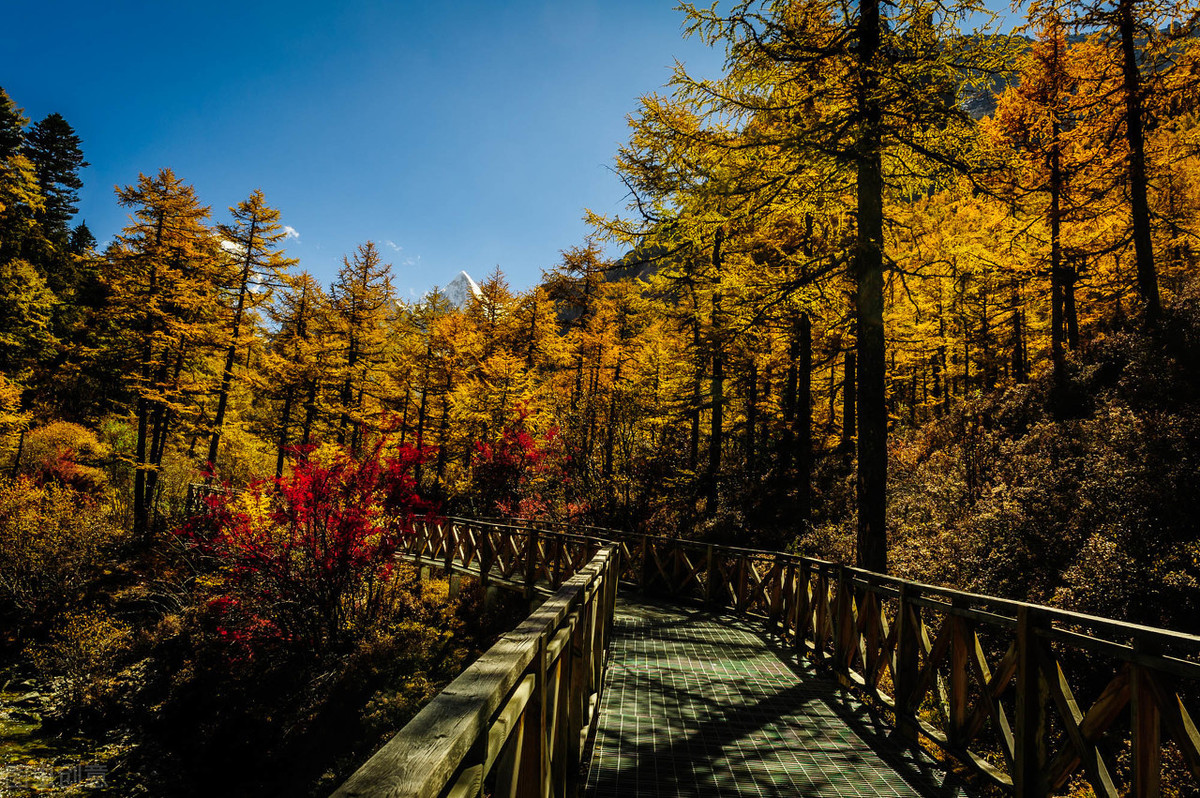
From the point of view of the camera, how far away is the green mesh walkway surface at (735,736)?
3771 mm

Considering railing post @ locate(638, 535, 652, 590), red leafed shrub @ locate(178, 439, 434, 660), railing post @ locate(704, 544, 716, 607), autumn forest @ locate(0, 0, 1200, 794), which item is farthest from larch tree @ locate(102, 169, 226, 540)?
railing post @ locate(704, 544, 716, 607)

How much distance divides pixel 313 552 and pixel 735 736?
29.7 feet

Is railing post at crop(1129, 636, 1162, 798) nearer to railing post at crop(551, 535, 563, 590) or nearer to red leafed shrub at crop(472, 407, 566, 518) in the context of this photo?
railing post at crop(551, 535, 563, 590)

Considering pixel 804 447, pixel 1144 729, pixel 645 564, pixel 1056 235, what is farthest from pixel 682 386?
pixel 1144 729

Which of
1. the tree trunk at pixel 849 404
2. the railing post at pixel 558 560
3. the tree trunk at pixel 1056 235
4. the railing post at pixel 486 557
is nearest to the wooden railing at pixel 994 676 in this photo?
the railing post at pixel 558 560

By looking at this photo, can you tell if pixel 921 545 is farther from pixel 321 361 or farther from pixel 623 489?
pixel 321 361

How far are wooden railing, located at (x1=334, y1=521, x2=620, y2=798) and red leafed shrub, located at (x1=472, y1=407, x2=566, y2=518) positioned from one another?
1439cm

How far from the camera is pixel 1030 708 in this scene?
3.24 m

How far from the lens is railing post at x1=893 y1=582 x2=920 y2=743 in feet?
15.3

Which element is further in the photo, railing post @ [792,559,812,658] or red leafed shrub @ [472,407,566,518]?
red leafed shrub @ [472,407,566,518]

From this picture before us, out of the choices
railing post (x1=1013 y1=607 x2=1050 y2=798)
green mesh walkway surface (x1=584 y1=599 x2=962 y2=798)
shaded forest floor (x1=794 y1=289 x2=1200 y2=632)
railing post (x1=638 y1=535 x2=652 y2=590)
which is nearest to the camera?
railing post (x1=1013 y1=607 x2=1050 y2=798)

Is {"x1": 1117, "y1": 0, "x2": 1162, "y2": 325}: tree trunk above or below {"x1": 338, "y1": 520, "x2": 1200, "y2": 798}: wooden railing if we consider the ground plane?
above

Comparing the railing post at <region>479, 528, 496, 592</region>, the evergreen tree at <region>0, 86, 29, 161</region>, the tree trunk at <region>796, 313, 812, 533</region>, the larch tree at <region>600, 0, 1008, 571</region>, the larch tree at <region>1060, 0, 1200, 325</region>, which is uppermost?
the evergreen tree at <region>0, 86, 29, 161</region>

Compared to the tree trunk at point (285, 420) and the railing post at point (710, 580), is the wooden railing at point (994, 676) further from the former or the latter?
the tree trunk at point (285, 420)
